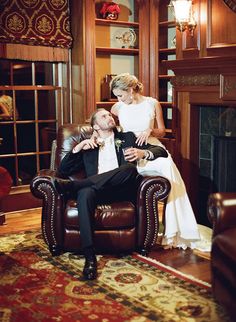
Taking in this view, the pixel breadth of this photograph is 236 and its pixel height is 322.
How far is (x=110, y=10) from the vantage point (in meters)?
5.73

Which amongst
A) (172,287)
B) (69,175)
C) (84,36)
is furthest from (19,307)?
(84,36)

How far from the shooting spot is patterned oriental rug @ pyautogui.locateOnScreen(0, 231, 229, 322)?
2908 millimetres

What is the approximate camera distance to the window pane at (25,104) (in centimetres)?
554

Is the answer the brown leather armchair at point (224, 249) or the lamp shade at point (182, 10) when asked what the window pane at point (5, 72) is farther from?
the brown leather armchair at point (224, 249)

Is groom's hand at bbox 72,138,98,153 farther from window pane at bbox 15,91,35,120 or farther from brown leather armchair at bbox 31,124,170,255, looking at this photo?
window pane at bbox 15,91,35,120

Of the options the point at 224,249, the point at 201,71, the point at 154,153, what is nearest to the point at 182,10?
the point at 201,71

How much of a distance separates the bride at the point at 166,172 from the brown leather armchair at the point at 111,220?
20 cm

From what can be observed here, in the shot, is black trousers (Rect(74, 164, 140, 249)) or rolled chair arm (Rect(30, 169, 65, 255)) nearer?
black trousers (Rect(74, 164, 140, 249))

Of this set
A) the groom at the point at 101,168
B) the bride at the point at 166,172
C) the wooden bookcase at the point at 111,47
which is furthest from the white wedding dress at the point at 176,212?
the wooden bookcase at the point at 111,47

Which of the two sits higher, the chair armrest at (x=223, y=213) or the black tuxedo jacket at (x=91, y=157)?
the black tuxedo jacket at (x=91, y=157)

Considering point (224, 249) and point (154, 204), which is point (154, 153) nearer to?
point (154, 204)

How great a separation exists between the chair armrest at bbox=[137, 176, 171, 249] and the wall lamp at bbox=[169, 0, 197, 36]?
165 cm

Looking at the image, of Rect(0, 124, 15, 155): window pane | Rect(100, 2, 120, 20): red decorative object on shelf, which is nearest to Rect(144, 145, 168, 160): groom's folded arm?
Rect(0, 124, 15, 155): window pane

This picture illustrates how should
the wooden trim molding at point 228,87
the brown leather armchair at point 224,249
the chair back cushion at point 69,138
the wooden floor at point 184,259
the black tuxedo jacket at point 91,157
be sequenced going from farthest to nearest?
the wooden trim molding at point 228,87
the chair back cushion at point 69,138
the black tuxedo jacket at point 91,157
the wooden floor at point 184,259
the brown leather armchair at point 224,249
